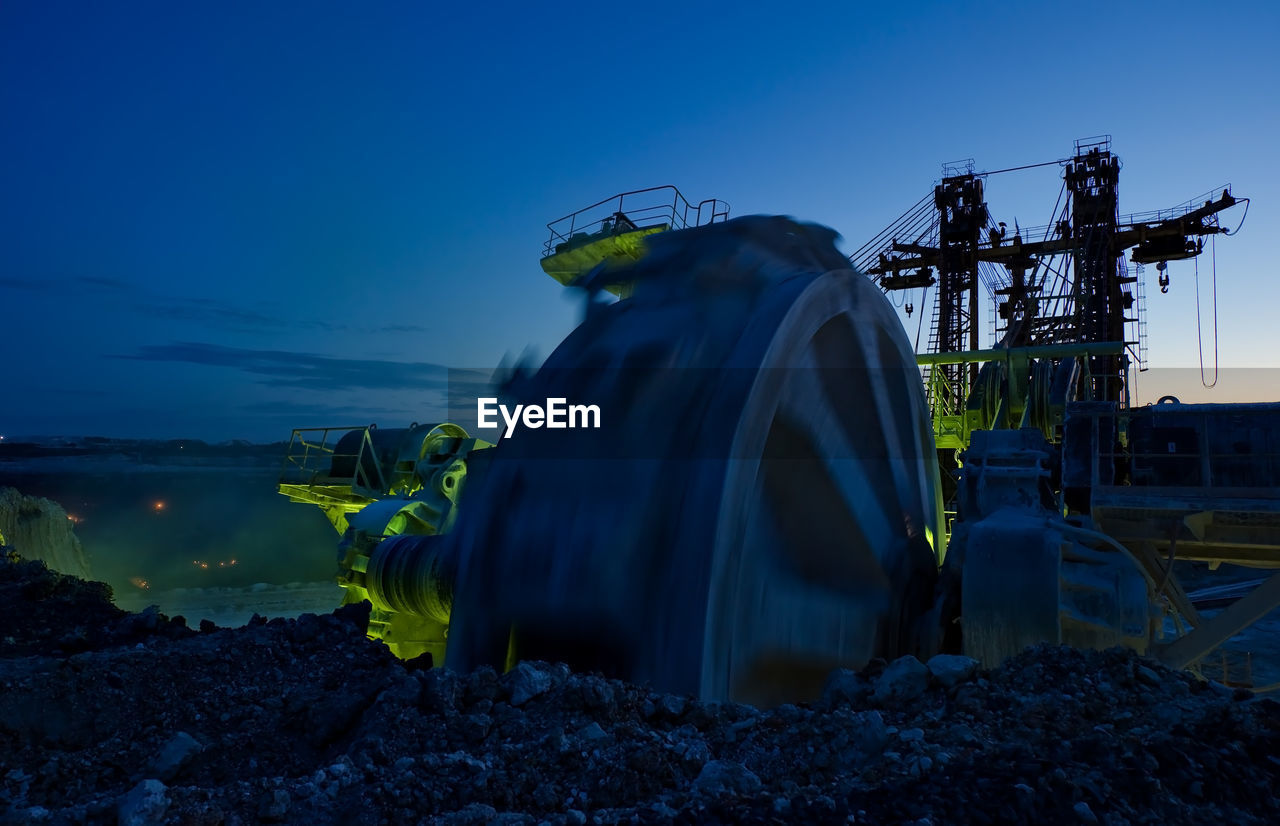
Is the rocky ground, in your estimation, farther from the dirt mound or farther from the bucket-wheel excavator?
the dirt mound

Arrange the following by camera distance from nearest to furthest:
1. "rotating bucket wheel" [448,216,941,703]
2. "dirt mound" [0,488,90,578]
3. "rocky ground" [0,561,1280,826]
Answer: "rocky ground" [0,561,1280,826]
"rotating bucket wheel" [448,216,941,703]
"dirt mound" [0,488,90,578]

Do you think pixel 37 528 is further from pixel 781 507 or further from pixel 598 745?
pixel 598 745

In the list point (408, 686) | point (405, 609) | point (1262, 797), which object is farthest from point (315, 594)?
point (1262, 797)

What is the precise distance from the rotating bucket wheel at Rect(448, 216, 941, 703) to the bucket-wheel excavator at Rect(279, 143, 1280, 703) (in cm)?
1

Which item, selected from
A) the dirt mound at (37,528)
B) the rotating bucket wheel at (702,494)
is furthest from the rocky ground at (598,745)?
the dirt mound at (37,528)

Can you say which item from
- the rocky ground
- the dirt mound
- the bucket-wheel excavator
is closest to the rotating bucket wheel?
the bucket-wheel excavator

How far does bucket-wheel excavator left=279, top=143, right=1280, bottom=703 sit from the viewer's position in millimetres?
3344

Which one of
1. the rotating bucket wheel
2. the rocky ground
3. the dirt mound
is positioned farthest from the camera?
the dirt mound

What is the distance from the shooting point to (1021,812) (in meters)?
1.71

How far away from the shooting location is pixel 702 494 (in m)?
3.28

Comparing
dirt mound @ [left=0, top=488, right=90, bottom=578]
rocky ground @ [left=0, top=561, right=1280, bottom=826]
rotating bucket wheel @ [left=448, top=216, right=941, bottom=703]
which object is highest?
rotating bucket wheel @ [left=448, top=216, right=941, bottom=703]

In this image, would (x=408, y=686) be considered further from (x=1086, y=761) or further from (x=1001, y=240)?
(x=1001, y=240)

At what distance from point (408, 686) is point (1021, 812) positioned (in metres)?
1.92

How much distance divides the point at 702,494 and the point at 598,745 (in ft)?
4.29
